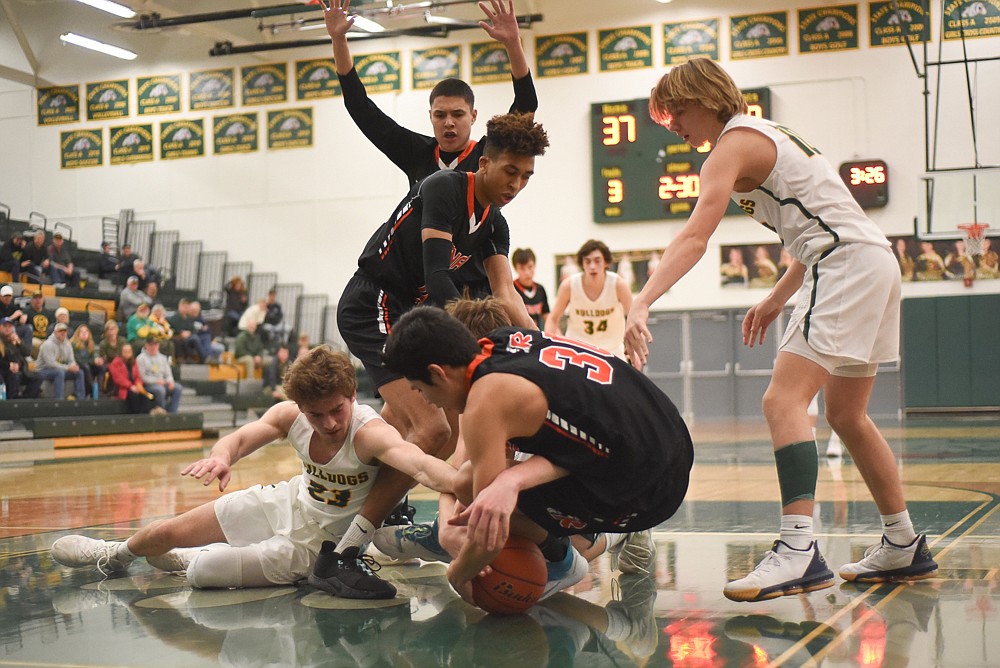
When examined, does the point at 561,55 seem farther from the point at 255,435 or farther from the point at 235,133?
the point at 255,435

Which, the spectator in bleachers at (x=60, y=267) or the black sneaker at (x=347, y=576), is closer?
the black sneaker at (x=347, y=576)

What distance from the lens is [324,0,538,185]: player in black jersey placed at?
443 cm

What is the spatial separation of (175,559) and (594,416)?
194 centimetres

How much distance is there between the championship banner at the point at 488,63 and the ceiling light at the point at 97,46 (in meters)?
7.12

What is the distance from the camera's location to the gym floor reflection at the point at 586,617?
8.53ft

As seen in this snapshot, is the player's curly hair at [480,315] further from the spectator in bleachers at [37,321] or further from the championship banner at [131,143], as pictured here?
the championship banner at [131,143]

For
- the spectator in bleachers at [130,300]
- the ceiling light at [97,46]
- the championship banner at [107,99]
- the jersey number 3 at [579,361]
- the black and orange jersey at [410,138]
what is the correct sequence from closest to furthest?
the jersey number 3 at [579,361] → the black and orange jersey at [410,138] → the spectator in bleachers at [130,300] → the ceiling light at [97,46] → the championship banner at [107,99]

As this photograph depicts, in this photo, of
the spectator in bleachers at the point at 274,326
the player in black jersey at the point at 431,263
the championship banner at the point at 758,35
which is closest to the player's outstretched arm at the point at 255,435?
the player in black jersey at the point at 431,263

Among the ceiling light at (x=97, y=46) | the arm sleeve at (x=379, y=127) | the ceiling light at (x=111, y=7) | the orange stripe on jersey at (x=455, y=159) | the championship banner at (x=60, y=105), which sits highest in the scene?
the ceiling light at (x=111, y=7)

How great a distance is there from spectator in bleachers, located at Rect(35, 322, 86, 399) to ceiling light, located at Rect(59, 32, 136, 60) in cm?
821

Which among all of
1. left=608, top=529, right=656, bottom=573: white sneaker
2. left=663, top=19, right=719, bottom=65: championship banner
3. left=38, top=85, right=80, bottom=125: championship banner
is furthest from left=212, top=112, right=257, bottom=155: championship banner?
left=608, top=529, right=656, bottom=573: white sneaker

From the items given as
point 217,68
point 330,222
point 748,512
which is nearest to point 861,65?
point 330,222

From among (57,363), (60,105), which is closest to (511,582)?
(57,363)

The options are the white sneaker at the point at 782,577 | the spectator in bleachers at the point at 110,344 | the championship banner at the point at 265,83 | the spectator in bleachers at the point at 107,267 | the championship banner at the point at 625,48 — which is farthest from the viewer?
the championship banner at the point at 265,83
